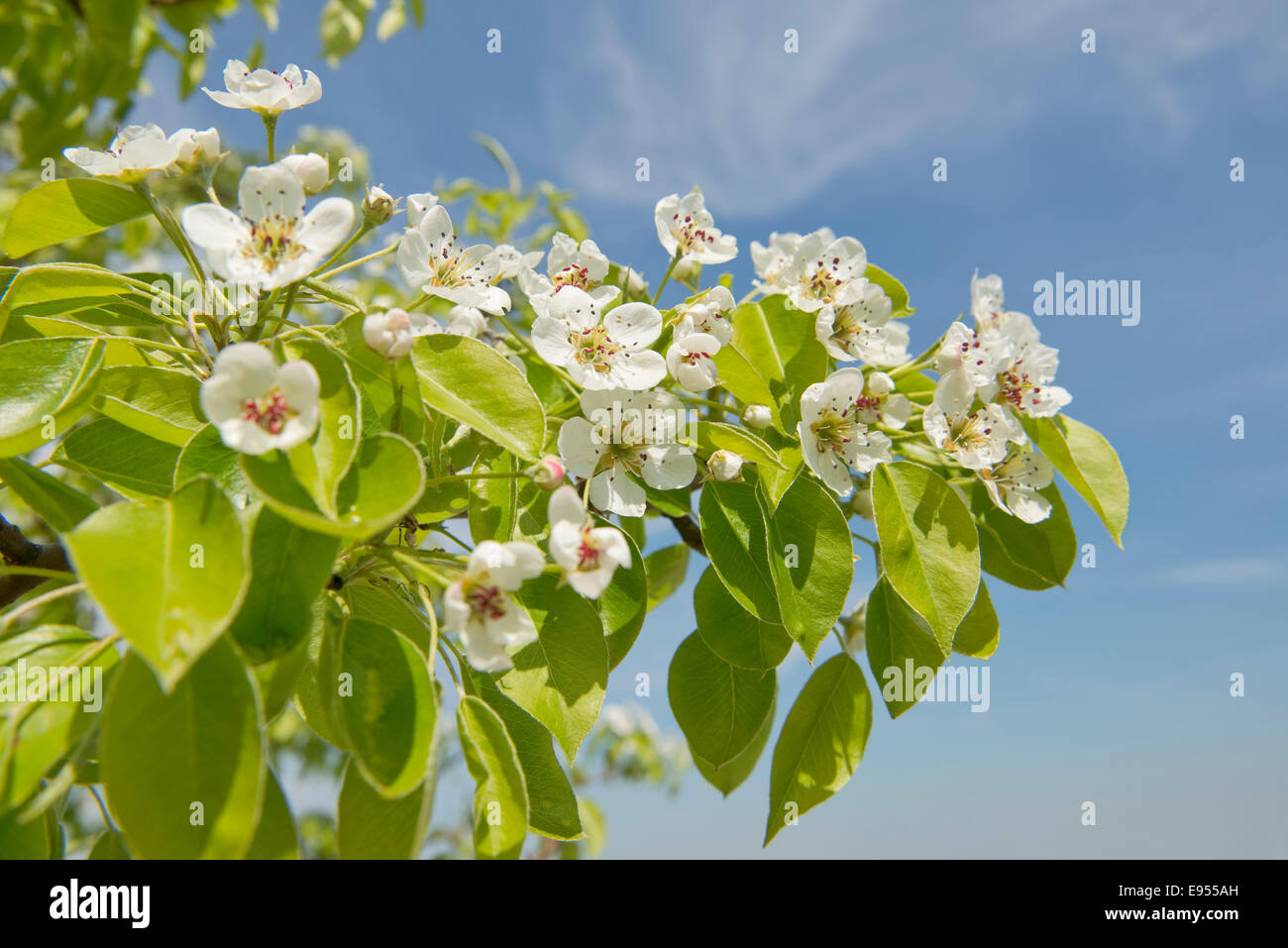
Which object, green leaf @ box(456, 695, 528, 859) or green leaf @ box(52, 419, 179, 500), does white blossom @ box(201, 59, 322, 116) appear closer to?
green leaf @ box(52, 419, 179, 500)

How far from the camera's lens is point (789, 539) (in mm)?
1248

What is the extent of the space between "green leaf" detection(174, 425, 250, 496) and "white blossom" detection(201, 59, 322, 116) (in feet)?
1.96

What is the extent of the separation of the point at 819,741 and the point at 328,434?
36.3 inches

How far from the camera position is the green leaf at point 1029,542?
1.51 meters

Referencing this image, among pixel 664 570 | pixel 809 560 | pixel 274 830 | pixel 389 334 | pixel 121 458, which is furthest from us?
pixel 664 570

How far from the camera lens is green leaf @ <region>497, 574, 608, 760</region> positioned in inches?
44.6

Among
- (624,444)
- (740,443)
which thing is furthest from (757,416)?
(624,444)

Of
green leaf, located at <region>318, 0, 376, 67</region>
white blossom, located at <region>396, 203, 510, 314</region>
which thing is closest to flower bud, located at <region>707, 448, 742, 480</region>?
white blossom, located at <region>396, 203, 510, 314</region>

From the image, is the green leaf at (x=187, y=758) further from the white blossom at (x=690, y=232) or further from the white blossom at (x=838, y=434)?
the white blossom at (x=690, y=232)

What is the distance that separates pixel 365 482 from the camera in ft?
2.96

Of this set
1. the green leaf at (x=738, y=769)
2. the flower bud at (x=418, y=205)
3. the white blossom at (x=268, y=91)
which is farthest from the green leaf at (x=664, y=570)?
the white blossom at (x=268, y=91)

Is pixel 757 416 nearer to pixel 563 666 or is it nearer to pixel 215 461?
pixel 563 666
